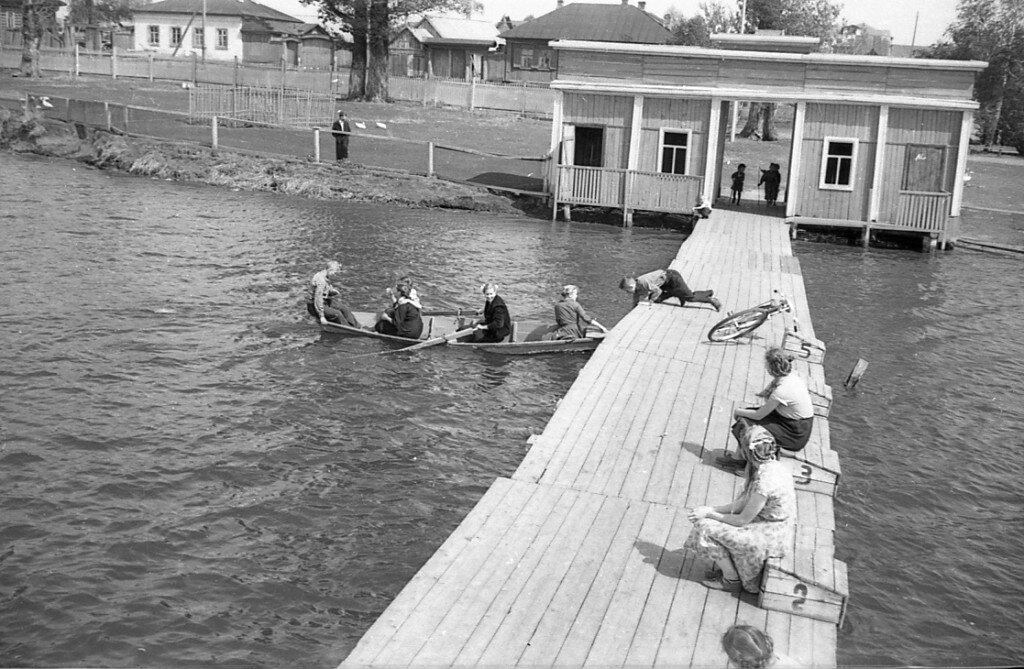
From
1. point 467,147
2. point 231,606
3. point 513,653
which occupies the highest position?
point 467,147

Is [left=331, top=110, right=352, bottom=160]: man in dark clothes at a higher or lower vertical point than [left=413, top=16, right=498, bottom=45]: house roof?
lower

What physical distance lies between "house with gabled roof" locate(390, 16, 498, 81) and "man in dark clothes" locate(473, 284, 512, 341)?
6696 centimetres

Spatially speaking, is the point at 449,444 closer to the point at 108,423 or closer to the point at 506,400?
the point at 506,400

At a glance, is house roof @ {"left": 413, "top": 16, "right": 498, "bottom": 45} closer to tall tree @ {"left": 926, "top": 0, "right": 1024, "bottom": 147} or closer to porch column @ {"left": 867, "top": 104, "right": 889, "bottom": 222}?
tall tree @ {"left": 926, "top": 0, "right": 1024, "bottom": 147}

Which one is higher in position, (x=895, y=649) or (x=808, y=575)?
(x=808, y=575)

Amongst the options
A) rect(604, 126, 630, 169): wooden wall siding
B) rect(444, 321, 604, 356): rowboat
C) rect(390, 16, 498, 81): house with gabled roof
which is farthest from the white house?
rect(444, 321, 604, 356): rowboat

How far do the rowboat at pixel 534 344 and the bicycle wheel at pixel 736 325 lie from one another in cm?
314

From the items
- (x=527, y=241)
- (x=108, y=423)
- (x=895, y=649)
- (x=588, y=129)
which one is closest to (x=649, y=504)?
(x=895, y=649)

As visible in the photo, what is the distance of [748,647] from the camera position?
9.26m

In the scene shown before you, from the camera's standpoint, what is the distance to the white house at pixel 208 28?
298 ft

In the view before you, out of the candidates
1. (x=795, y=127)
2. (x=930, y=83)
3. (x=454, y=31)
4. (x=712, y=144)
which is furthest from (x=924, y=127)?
(x=454, y=31)

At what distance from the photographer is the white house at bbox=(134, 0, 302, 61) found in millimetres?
90688

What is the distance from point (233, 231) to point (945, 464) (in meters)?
24.0

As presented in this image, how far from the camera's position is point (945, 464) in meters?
17.8
